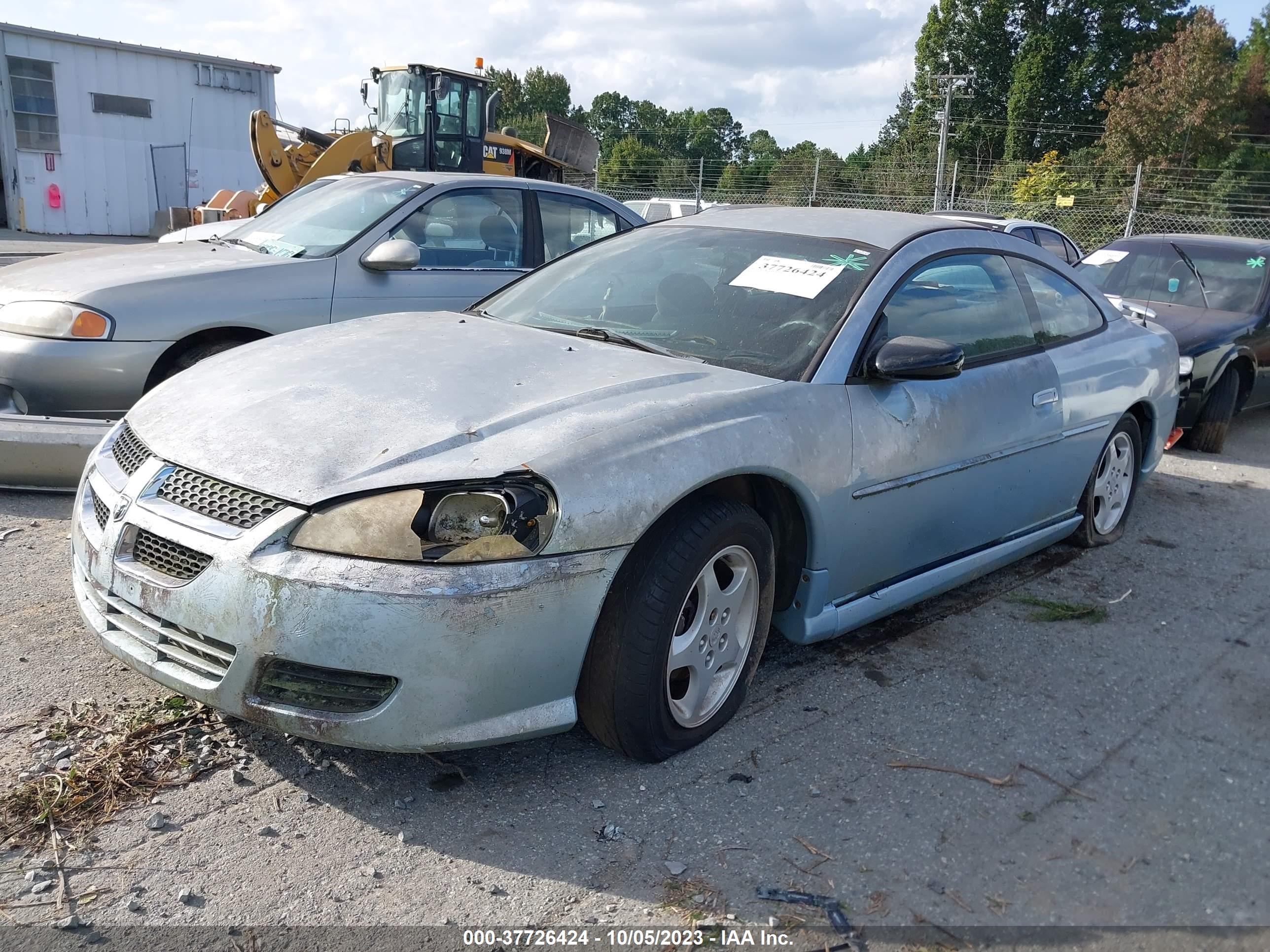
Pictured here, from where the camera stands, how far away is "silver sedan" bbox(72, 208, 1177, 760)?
2.50 meters

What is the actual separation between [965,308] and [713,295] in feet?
3.39

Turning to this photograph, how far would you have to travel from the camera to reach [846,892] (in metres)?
2.49

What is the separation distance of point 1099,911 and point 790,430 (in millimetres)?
1483

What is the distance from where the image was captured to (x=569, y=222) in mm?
7078

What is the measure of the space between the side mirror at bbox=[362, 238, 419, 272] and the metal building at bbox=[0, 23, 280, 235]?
23524 millimetres

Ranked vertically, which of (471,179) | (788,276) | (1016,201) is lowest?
(788,276)

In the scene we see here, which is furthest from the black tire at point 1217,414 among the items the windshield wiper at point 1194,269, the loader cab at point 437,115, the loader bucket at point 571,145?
the loader bucket at point 571,145

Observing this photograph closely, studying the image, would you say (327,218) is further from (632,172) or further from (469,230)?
(632,172)

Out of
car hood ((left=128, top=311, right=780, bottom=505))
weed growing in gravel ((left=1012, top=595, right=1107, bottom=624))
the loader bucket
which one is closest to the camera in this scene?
car hood ((left=128, top=311, right=780, bottom=505))

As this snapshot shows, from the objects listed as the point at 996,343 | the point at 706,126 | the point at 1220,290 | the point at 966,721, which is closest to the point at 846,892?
the point at 966,721

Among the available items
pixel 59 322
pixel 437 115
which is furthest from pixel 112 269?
pixel 437 115

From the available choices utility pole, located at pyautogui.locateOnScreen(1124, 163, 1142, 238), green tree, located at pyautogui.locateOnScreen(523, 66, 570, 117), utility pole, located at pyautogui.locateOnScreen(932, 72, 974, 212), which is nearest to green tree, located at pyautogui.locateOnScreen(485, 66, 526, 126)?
green tree, located at pyautogui.locateOnScreen(523, 66, 570, 117)

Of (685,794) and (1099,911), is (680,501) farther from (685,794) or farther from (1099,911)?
(1099,911)

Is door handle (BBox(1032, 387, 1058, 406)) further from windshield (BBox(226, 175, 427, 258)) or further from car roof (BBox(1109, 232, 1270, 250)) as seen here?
car roof (BBox(1109, 232, 1270, 250))
